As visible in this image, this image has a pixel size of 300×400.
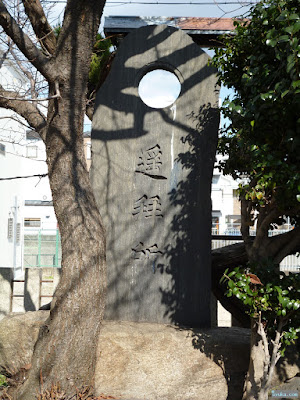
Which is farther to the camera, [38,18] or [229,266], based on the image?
[229,266]

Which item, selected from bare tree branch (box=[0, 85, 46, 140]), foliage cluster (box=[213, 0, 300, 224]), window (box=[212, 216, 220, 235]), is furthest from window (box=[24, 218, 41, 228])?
foliage cluster (box=[213, 0, 300, 224])

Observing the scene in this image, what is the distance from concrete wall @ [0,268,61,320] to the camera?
6961 mm

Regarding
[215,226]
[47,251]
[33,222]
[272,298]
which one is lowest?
[47,251]

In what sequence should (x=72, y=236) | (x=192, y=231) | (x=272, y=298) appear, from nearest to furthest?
(x=272, y=298), (x=72, y=236), (x=192, y=231)

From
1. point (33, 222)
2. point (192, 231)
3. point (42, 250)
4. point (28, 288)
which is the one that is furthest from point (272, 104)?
point (33, 222)

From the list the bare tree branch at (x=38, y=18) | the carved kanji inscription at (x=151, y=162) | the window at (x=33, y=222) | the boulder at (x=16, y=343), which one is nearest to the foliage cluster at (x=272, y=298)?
the carved kanji inscription at (x=151, y=162)

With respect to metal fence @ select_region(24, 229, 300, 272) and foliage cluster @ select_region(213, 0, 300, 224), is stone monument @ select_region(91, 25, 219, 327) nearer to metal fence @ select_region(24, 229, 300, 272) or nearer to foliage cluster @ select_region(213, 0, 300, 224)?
foliage cluster @ select_region(213, 0, 300, 224)

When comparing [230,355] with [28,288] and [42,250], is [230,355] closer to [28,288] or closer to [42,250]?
[28,288]

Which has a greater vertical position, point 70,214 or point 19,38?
point 19,38

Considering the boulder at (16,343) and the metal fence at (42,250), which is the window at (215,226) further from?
the boulder at (16,343)

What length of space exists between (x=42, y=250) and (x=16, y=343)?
13.0 metres

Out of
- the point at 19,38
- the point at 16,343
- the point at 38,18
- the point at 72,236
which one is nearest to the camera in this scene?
the point at 19,38

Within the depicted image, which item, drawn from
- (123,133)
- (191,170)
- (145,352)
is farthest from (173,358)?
(123,133)

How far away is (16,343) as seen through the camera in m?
5.46
